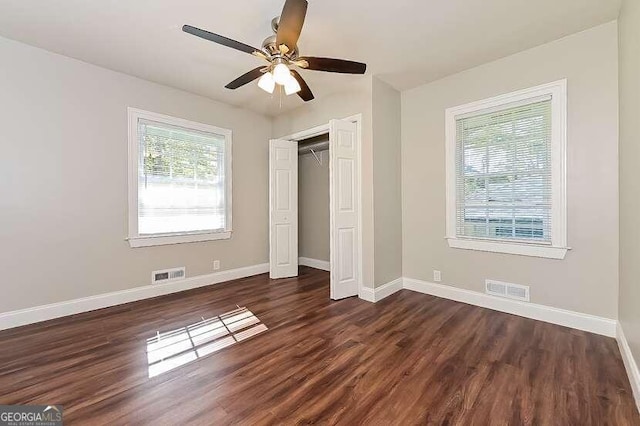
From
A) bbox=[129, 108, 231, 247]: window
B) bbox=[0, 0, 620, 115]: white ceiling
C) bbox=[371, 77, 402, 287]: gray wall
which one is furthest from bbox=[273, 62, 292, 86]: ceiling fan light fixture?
bbox=[129, 108, 231, 247]: window

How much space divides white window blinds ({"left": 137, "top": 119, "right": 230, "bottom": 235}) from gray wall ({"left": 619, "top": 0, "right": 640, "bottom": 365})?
4.31 m

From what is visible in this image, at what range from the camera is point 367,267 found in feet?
11.5

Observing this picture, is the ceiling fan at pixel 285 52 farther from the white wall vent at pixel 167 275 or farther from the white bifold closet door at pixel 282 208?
the white wall vent at pixel 167 275

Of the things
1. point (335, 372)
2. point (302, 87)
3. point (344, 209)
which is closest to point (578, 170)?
point (344, 209)

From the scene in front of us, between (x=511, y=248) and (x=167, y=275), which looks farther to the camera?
(x=167, y=275)

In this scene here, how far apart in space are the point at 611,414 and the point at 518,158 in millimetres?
2253

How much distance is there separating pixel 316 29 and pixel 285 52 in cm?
56

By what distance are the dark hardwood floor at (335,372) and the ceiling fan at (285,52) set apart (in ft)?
7.39

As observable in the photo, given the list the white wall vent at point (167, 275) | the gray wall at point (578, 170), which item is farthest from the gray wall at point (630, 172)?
the white wall vent at point (167, 275)

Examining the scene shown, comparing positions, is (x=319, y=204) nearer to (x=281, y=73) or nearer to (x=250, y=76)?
(x=250, y=76)

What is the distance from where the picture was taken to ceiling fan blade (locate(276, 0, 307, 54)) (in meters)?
1.78

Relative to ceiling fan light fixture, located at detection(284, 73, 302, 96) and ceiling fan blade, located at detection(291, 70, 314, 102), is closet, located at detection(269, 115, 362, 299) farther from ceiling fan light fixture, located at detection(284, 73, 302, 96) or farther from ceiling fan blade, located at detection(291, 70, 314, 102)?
ceiling fan light fixture, located at detection(284, 73, 302, 96)

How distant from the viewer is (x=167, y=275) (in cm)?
371

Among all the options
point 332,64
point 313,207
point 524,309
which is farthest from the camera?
point 313,207
